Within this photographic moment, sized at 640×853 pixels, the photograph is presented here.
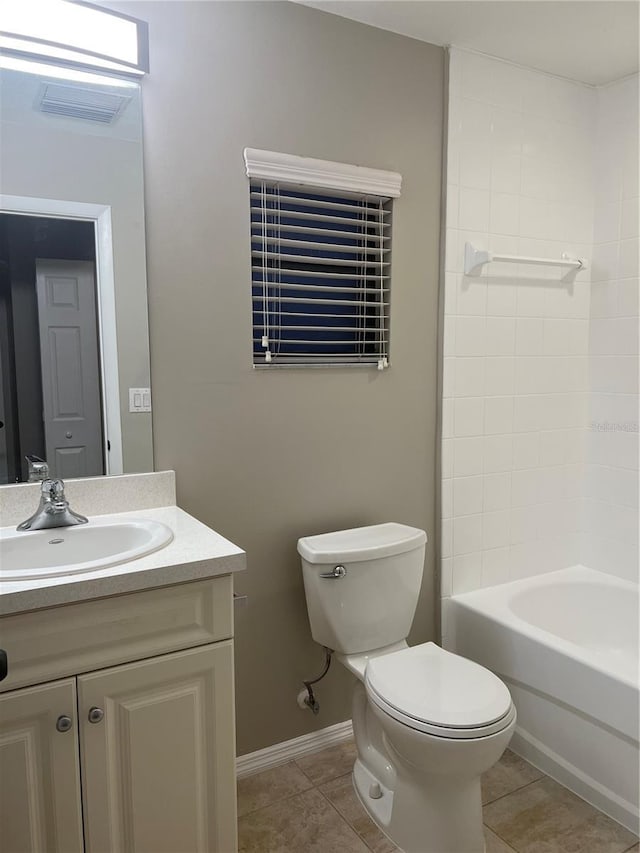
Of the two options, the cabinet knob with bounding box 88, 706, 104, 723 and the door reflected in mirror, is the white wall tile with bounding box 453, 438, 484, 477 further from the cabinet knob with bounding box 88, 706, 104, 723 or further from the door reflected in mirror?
the cabinet knob with bounding box 88, 706, 104, 723

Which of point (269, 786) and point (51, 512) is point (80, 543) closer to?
point (51, 512)

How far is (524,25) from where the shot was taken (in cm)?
195

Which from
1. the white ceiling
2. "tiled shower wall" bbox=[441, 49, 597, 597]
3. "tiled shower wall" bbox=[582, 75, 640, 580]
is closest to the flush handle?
"tiled shower wall" bbox=[441, 49, 597, 597]

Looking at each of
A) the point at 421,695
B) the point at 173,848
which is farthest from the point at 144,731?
the point at 421,695

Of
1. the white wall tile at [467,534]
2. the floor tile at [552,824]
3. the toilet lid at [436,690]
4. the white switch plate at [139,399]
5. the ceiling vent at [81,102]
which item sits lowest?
the floor tile at [552,824]

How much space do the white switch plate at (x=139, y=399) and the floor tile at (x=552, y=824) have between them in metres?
1.60

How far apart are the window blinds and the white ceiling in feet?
1.78

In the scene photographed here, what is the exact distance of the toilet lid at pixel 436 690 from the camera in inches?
59.6

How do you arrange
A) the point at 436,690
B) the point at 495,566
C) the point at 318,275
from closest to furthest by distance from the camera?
1. the point at 436,690
2. the point at 318,275
3. the point at 495,566

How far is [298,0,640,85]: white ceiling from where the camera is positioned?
6.04ft

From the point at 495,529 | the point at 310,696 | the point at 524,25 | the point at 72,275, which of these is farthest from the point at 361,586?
the point at 524,25

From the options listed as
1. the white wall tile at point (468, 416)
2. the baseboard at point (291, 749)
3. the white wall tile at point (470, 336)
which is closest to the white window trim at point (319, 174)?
the white wall tile at point (470, 336)

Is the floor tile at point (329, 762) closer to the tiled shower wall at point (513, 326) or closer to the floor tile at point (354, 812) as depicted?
the floor tile at point (354, 812)

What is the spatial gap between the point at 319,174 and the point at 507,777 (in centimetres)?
208
